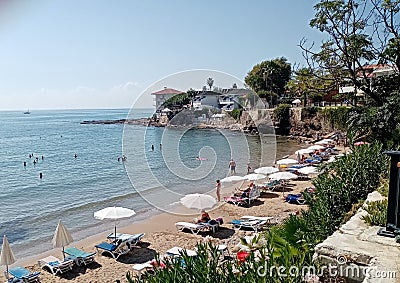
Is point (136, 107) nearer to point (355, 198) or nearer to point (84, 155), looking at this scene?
point (355, 198)

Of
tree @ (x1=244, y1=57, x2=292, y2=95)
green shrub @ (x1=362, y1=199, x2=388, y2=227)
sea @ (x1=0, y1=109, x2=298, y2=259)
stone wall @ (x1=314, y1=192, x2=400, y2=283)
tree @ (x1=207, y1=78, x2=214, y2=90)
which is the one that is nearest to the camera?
stone wall @ (x1=314, y1=192, x2=400, y2=283)

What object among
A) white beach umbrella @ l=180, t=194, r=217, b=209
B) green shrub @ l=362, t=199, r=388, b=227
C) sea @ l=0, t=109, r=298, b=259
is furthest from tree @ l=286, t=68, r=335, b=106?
green shrub @ l=362, t=199, r=388, b=227

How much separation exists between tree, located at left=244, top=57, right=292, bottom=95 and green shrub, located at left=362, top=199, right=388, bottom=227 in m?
60.7

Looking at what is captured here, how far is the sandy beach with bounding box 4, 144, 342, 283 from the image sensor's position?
36.5ft

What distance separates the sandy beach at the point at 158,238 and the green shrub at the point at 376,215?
7.29m

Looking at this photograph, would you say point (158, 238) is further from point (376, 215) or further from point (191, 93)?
point (376, 215)

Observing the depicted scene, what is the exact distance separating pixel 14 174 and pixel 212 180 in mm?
21458

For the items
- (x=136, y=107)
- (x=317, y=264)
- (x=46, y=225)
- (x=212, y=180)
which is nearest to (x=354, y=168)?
(x=317, y=264)

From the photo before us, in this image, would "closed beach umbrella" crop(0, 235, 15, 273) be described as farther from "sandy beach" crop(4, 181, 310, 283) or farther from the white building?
the white building

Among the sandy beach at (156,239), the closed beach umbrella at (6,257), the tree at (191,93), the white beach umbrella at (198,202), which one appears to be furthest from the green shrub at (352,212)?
the closed beach umbrella at (6,257)

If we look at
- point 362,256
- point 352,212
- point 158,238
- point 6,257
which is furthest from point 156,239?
point 362,256

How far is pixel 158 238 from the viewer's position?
14.0m

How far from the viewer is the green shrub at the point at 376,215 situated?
4635 mm

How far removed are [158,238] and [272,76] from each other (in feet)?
184
